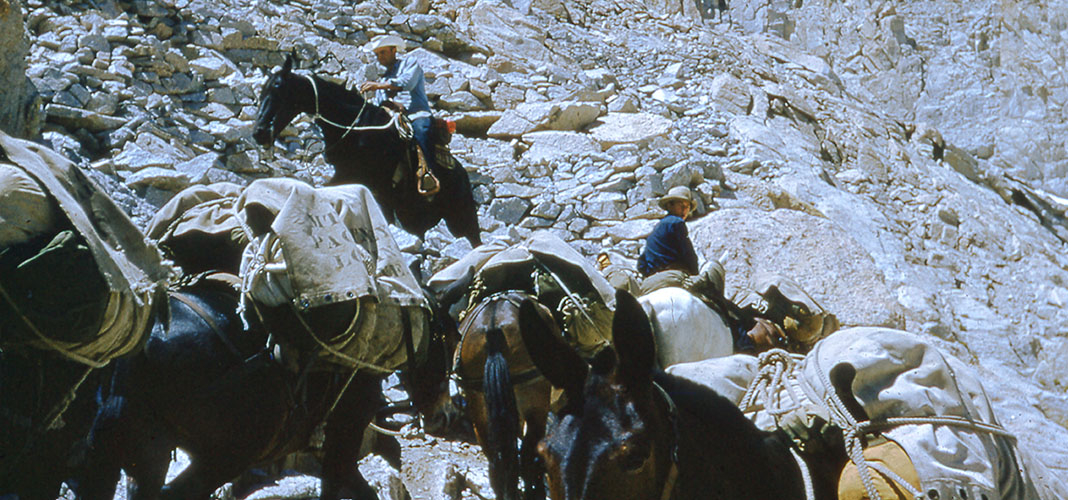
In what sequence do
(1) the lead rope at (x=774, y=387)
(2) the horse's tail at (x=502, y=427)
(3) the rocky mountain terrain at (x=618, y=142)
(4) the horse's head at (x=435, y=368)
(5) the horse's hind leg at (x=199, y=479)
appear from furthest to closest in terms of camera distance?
1. (3) the rocky mountain terrain at (x=618, y=142)
2. (4) the horse's head at (x=435, y=368)
3. (2) the horse's tail at (x=502, y=427)
4. (5) the horse's hind leg at (x=199, y=479)
5. (1) the lead rope at (x=774, y=387)

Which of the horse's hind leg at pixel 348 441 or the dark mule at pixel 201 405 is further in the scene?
the horse's hind leg at pixel 348 441

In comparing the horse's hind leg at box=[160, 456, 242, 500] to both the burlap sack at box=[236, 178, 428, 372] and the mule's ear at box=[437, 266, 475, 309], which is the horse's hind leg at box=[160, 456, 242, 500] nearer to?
the burlap sack at box=[236, 178, 428, 372]

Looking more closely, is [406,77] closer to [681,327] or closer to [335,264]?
[681,327]

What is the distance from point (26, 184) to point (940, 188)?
11759 millimetres

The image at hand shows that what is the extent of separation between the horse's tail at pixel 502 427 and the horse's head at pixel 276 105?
357 cm

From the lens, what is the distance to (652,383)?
228cm

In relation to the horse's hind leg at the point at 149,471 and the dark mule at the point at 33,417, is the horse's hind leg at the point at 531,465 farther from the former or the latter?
the dark mule at the point at 33,417

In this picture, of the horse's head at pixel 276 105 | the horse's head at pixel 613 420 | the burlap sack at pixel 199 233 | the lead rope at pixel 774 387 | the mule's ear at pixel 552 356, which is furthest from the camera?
the horse's head at pixel 276 105

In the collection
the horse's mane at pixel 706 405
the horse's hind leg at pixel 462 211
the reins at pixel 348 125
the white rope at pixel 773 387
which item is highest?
the horse's mane at pixel 706 405

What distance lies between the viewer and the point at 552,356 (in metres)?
2.35

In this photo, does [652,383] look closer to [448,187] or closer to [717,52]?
[448,187]

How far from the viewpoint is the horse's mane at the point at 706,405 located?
8.00ft

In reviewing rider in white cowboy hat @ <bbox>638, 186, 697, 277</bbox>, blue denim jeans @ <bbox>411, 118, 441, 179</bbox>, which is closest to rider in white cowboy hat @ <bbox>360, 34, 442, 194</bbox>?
blue denim jeans @ <bbox>411, 118, 441, 179</bbox>

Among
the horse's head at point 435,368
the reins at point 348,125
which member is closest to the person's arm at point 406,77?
the reins at point 348,125
